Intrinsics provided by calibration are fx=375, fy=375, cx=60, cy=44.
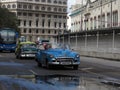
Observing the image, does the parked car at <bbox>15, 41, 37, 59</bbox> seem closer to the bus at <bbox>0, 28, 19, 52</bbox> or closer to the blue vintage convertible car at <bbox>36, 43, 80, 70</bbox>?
the blue vintage convertible car at <bbox>36, 43, 80, 70</bbox>

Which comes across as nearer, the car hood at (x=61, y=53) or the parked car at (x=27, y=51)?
the car hood at (x=61, y=53)

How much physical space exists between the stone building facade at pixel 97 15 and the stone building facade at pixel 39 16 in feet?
249

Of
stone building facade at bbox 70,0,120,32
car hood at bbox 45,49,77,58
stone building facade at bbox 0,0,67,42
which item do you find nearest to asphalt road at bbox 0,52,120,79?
car hood at bbox 45,49,77,58

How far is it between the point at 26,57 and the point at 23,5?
146991mm

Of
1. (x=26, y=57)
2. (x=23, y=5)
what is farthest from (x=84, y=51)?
(x=23, y=5)

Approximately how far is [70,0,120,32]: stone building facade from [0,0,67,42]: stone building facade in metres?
75.8

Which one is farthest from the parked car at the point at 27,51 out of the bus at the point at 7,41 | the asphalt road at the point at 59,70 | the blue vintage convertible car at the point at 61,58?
the bus at the point at 7,41

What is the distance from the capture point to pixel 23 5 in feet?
589

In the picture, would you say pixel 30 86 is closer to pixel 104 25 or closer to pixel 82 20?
pixel 104 25

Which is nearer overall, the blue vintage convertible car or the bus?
the blue vintage convertible car

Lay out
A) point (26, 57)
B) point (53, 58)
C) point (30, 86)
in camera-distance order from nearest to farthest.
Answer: point (30, 86) < point (53, 58) < point (26, 57)

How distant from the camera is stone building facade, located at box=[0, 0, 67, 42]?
180 meters

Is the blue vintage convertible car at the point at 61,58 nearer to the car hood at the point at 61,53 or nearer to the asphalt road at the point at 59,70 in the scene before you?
the car hood at the point at 61,53

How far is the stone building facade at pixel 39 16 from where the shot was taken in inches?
7092
